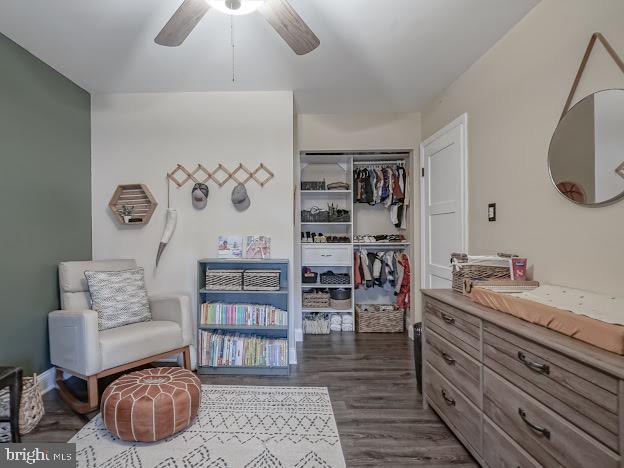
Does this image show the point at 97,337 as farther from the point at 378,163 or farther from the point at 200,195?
the point at 378,163

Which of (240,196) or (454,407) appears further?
(240,196)

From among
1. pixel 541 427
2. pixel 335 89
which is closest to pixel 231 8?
pixel 335 89

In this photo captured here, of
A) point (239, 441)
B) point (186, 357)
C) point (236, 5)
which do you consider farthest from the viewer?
point (186, 357)

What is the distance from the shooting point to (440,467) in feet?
5.06

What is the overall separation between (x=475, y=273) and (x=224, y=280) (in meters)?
1.95

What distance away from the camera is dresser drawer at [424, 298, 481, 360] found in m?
1.52

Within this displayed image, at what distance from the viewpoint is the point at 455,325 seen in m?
1.71

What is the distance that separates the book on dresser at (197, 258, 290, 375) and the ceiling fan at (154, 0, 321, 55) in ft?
5.35

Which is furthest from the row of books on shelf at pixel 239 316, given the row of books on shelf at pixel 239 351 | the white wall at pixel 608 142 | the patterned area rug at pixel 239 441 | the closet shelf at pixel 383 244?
the white wall at pixel 608 142

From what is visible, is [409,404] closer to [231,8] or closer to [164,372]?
[164,372]

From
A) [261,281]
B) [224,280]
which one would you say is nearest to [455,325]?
[261,281]

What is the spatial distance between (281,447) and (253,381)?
2.81ft

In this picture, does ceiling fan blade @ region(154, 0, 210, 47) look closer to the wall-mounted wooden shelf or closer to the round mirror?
the wall-mounted wooden shelf

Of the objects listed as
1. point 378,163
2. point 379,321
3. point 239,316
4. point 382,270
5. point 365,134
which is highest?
point 365,134
